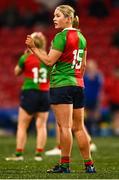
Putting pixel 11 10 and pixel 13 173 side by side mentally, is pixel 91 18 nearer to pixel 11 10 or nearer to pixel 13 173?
pixel 11 10

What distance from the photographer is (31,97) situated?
13273 millimetres

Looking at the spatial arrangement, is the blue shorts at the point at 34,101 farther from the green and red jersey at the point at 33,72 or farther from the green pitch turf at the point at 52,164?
the green pitch turf at the point at 52,164

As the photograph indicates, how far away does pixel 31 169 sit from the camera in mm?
10734

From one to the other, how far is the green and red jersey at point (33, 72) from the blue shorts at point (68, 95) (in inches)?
118

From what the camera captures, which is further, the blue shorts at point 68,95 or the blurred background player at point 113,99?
the blurred background player at point 113,99

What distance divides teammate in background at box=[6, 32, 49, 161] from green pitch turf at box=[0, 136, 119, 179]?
33 cm

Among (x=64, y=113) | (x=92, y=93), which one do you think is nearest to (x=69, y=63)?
(x=64, y=113)

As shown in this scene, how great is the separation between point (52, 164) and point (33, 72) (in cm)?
182

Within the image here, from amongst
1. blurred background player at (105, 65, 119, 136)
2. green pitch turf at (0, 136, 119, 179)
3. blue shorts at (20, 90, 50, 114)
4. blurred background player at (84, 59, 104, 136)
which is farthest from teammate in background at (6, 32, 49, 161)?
blurred background player at (105, 65, 119, 136)

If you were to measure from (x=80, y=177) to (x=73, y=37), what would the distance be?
170 centimetres

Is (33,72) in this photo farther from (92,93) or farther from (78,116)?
(92,93)

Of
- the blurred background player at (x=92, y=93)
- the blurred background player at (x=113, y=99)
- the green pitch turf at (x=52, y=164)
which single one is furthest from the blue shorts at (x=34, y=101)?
the blurred background player at (x=113, y=99)

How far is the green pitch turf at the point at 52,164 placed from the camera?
9594 millimetres

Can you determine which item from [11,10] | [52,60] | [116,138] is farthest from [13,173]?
[11,10]
